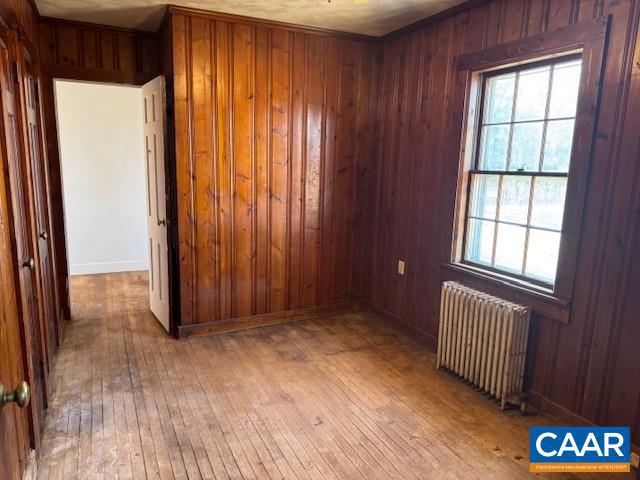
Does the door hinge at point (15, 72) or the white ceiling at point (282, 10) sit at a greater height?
the white ceiling at point (282, 10)

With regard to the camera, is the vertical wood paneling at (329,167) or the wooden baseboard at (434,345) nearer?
the wooden baseboard at (434,345)

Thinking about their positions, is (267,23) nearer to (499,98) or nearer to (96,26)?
(96,26)

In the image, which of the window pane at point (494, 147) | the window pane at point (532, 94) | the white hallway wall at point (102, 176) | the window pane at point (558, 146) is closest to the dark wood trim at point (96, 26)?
the white hallway wall at point (102, 176)

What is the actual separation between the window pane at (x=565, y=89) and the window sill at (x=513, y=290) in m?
1.04

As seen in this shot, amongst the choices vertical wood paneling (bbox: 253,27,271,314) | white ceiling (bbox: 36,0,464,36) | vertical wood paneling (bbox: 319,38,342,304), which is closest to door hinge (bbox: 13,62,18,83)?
white ceiling (bbox: 36,0,464,36)

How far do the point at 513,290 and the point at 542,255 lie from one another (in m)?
0.28

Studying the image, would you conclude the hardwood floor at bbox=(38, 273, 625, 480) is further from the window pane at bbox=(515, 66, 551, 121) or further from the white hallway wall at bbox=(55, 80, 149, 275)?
the white hallway wall at bbox=(55, 80, 149, 275)

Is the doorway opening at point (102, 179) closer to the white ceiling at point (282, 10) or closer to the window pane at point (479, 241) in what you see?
the white ceiling at point (282, 10)

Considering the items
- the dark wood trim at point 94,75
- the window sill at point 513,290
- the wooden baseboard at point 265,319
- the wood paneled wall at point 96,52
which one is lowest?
the wooden baseboard at point 265,319

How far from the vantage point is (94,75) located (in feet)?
12.3

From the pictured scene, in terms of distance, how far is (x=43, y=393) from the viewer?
8.56ft

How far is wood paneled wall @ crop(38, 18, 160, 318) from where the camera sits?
3619 mm

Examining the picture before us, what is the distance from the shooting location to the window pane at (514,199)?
9.16 feet

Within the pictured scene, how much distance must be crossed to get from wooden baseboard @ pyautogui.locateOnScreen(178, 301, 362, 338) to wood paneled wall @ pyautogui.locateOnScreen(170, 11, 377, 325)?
0.18 feet
